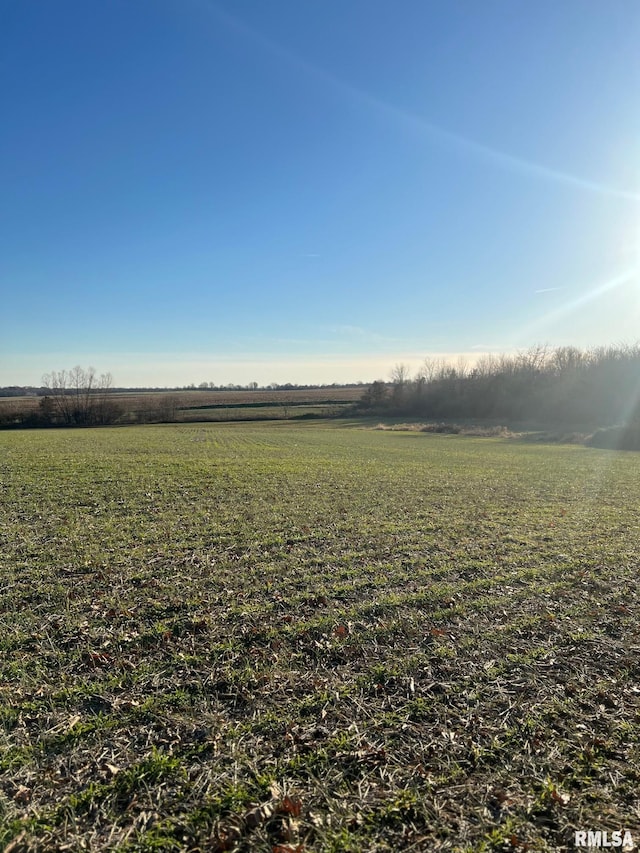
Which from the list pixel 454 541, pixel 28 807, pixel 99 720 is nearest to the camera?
pixel 28 807

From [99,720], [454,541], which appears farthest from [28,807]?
[454,541]

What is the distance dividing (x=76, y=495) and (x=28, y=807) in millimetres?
11534

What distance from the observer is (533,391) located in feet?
266

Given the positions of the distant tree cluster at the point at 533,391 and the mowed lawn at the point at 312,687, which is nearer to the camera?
the mowed lawn at the point at 312,687

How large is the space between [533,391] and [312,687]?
86516 millimetres

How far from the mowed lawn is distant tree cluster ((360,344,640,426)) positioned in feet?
171

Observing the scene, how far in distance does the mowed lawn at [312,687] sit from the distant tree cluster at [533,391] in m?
52.1

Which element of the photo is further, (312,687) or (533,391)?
(533,391)

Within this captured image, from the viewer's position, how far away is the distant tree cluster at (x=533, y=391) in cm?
6919

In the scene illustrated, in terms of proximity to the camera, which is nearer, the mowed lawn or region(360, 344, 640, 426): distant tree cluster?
the mowed lawn

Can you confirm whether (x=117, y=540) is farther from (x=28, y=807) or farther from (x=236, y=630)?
(x=28, y=807)

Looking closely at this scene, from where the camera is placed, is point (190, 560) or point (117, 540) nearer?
point (190, 560)

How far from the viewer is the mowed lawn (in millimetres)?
3174

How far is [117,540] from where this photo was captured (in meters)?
9.45
